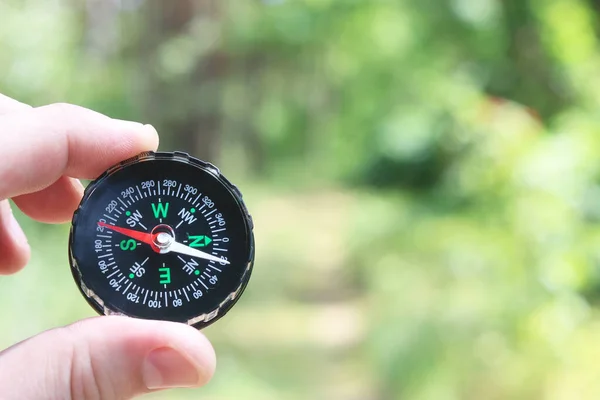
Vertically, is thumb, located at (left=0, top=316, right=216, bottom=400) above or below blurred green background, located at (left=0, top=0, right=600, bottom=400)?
below

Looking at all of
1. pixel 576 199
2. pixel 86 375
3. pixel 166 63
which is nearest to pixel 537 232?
pixel 576 199

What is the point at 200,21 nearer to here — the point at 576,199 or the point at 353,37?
the point at 353,37

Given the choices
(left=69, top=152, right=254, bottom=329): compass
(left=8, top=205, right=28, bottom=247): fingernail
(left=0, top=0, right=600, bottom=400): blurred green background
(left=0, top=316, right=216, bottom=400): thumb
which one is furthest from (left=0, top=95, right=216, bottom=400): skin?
(left=0, top=0, right=600, bottom=400): blurred green background

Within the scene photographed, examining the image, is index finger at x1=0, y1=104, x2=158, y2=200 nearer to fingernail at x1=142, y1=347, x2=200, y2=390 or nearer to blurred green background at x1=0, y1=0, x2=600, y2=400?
fingernail at x1=142, y1=347, x2=200, y2=390

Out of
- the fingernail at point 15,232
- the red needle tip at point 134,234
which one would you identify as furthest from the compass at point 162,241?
the fingernail at point 15,232

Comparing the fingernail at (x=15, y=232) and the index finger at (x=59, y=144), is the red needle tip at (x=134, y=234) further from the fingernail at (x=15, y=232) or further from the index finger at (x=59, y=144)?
the fingernail at (x=15, y=232)

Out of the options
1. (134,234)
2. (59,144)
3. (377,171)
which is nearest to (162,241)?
(134,234)
